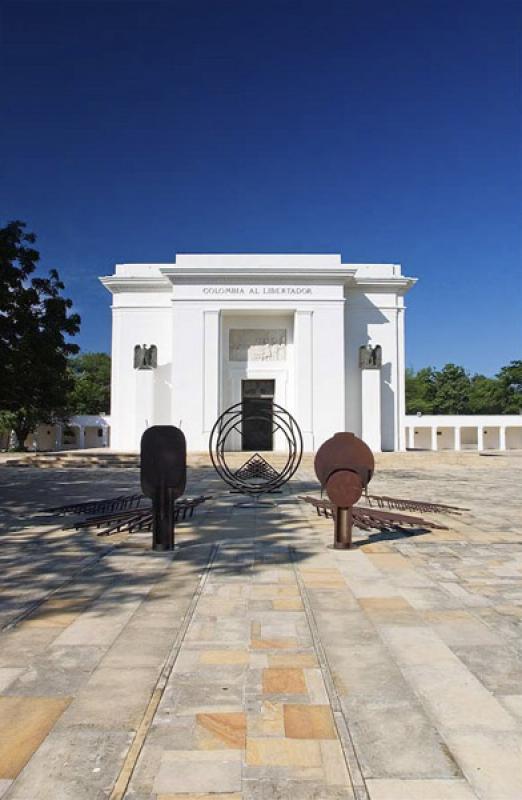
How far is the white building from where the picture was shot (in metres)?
28.4

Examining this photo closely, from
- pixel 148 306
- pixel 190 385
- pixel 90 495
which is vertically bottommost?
pixel 90 495

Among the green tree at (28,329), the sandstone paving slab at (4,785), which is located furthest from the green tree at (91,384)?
the sandstone paving slab at (4,785)

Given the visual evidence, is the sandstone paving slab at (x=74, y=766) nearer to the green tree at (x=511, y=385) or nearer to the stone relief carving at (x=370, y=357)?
the stone relief carving at (x=370, y=357)

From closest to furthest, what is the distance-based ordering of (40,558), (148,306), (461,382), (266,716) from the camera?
(266,716) < (40,558) < (148,306) < (461,382)

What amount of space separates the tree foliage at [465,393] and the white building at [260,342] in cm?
2642

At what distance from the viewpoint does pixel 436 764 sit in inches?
87.3

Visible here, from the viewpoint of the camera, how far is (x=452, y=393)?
2173 inches

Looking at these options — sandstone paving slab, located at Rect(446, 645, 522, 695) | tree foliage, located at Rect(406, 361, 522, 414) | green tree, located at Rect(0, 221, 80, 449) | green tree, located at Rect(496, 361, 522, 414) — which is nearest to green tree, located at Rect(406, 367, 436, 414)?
tree foliage, located at Rect(406, 361, 522, 414)

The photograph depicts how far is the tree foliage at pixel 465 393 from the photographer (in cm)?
5272

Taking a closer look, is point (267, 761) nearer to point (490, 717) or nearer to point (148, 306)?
point (490, 717)

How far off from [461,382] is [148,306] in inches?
1413

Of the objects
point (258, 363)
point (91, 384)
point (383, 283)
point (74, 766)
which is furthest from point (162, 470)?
point (91, 384)

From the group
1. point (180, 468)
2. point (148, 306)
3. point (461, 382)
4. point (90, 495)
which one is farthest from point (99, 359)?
point (180, 468)

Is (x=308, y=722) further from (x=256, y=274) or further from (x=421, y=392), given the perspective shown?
(x=421, y=392)
